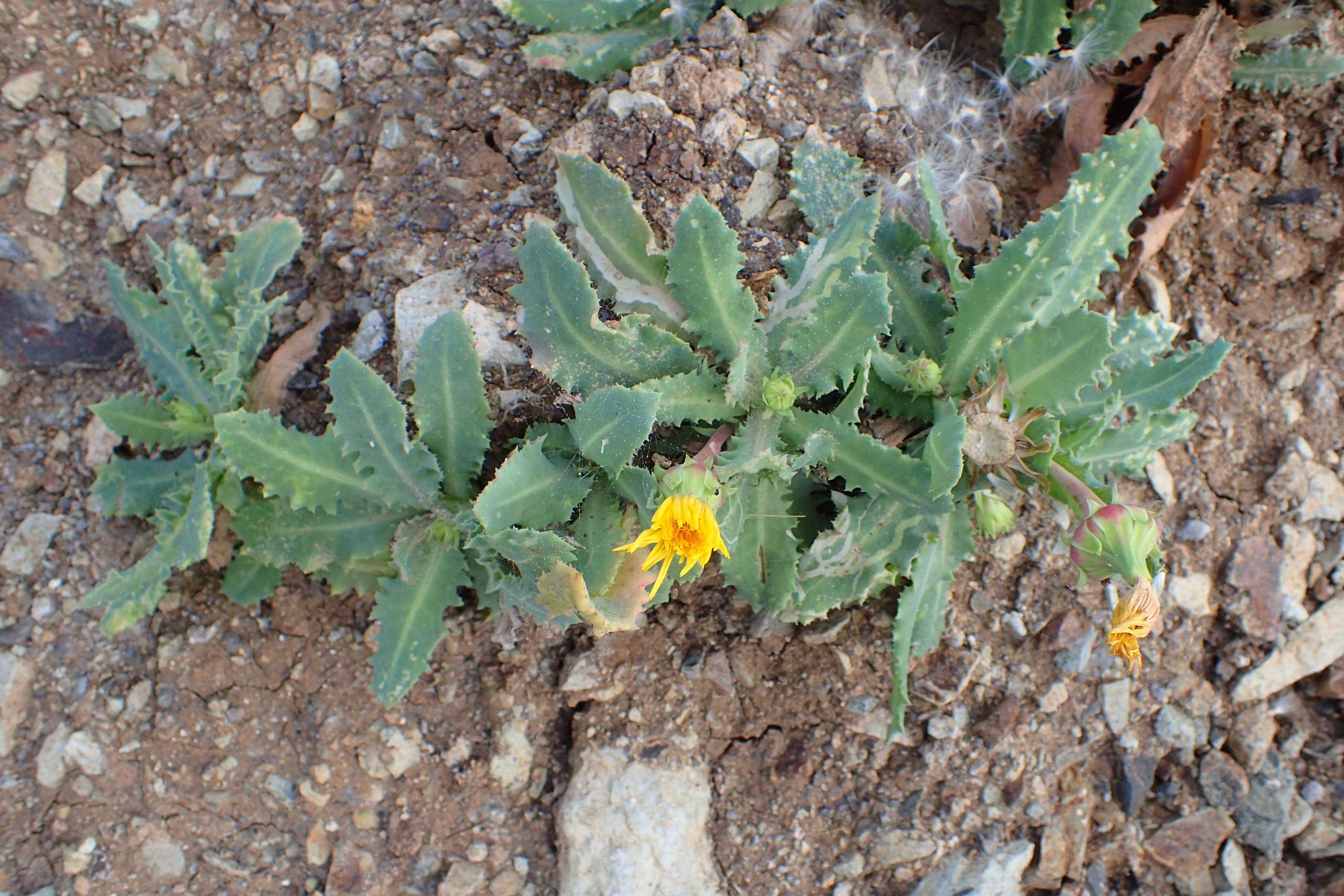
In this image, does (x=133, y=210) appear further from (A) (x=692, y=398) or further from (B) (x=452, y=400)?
(A) (x=692, y=398)

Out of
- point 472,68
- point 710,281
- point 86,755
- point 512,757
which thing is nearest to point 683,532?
Result: point 710,281

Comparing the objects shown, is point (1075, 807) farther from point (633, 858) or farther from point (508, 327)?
point (508, 327)

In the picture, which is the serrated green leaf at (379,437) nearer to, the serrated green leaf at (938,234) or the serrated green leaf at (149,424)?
the serrated green leaf at (149,424)

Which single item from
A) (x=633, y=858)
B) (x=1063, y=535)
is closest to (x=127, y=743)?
(x=633, y=858)

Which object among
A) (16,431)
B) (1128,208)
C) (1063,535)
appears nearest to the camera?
(1063,535)

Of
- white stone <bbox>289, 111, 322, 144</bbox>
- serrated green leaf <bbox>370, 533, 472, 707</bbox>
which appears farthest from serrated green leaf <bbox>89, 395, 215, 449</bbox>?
white stone <bbox>289, 111, 322, 144</bbox>

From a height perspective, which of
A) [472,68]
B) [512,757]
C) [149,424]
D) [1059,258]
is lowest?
[512,757]
